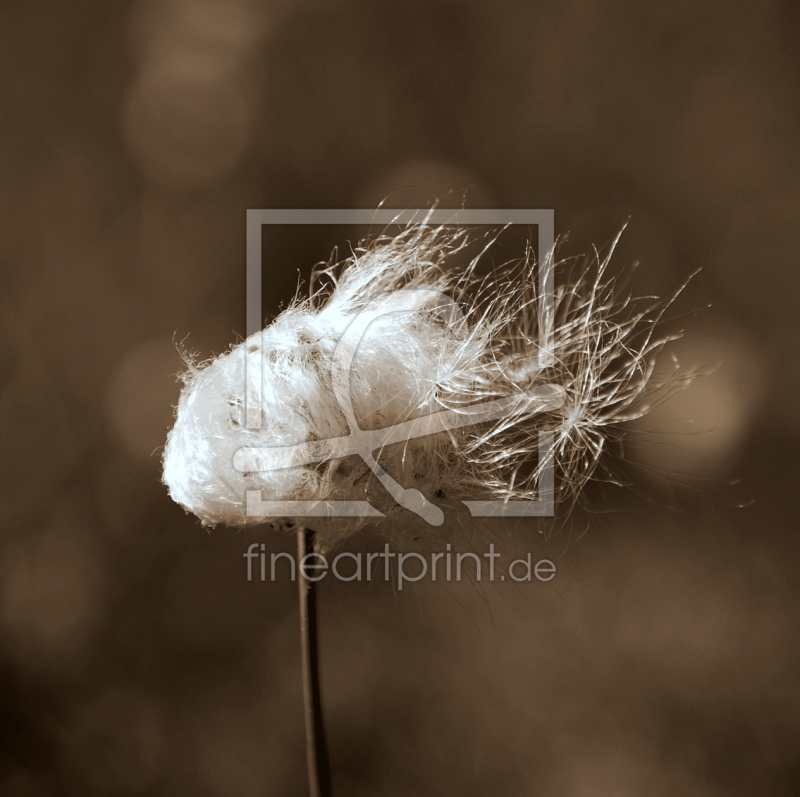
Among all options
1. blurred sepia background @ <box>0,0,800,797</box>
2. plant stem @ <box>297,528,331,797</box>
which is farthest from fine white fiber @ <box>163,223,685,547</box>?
blurred sepia background @ <box>0,0,800,797</box>

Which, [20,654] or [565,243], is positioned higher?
[565,243]

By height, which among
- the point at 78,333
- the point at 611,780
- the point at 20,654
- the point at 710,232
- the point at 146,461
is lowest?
the point at 611,780

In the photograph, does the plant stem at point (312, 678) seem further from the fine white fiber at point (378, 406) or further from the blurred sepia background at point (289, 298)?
the blurred sepia background at point (289, 298)

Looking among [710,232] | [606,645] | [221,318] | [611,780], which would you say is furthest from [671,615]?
[221,318]

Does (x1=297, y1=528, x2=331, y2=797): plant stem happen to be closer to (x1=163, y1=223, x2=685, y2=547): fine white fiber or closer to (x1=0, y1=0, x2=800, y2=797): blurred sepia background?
(x1=163, y1=223, x2=685, y2=547): fine white fiber

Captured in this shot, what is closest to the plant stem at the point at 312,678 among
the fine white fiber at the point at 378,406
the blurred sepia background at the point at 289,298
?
the fine white fiber at the point at 378,406

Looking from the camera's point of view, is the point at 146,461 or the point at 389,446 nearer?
the point at 389,446

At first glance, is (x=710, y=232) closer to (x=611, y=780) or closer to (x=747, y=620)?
(x=747, y=620)
